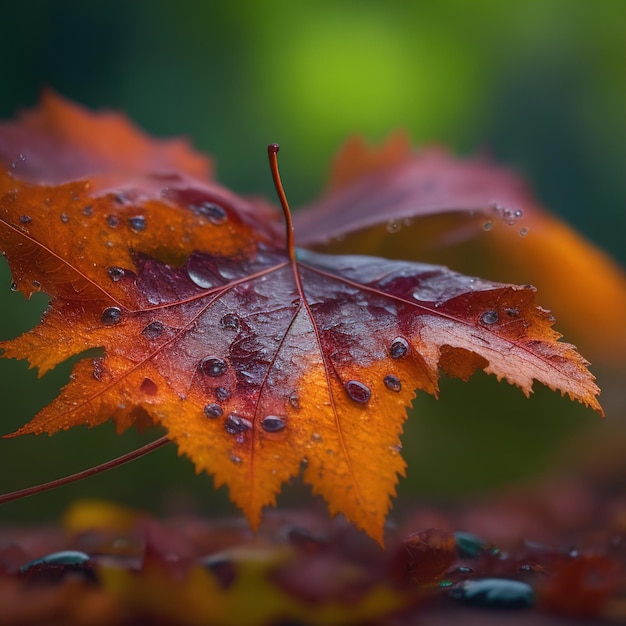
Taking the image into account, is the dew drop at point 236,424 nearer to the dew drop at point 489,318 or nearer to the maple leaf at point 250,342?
the maple leaf at point 250,342

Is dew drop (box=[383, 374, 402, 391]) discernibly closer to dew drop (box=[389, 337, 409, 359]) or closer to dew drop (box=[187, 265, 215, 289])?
dew drop (box=[389, 337, 409, 359])

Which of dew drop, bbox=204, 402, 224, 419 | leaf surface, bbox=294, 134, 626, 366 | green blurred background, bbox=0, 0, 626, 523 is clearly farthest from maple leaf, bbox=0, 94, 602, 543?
green blurred background, bbox=0, 0, 626, 523

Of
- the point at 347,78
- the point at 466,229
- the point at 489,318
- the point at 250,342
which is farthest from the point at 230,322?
the point at 347,78

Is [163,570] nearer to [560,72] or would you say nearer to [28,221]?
[28,221]

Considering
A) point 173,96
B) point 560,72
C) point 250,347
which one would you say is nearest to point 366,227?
point 250,347

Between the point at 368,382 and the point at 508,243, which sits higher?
the point at 508,243

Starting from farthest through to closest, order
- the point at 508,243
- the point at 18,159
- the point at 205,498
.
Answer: the point at 508,243 → the point at 205,498 → the point at 18,159
